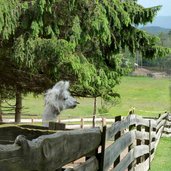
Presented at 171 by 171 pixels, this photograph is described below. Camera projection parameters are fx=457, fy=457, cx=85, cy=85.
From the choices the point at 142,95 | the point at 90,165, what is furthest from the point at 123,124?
the point at 142,95

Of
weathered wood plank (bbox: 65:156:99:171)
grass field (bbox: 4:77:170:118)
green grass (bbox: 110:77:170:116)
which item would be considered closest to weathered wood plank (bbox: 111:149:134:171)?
weathered wood plank (bbox: 65:156:99:171)

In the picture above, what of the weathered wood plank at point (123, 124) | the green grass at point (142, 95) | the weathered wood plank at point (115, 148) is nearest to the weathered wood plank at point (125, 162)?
the weathered wood plank at point (115, 148)

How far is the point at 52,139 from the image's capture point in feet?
8.05

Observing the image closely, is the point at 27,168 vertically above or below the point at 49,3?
below

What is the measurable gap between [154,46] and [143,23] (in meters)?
0.86

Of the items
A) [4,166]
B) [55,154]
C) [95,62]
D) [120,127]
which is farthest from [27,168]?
[95,62]

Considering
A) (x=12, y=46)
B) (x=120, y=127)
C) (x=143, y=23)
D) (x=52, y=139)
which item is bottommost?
(x=120, y=127)

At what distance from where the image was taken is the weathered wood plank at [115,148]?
414 cm

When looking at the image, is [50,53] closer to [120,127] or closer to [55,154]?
[120,127]

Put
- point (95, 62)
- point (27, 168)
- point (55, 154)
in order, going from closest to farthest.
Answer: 1. point (27, 168)
2. point (55, 154)
3. point (95, 62)

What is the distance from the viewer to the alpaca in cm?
657

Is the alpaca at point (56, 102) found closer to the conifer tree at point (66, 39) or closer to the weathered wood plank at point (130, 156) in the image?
the weathered wood plank at point (130, 156)

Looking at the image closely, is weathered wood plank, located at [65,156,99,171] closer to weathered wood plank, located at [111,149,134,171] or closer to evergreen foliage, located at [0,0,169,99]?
weathered wood plank, located at [111,149,134,171]

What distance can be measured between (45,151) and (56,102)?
14.5 ft
